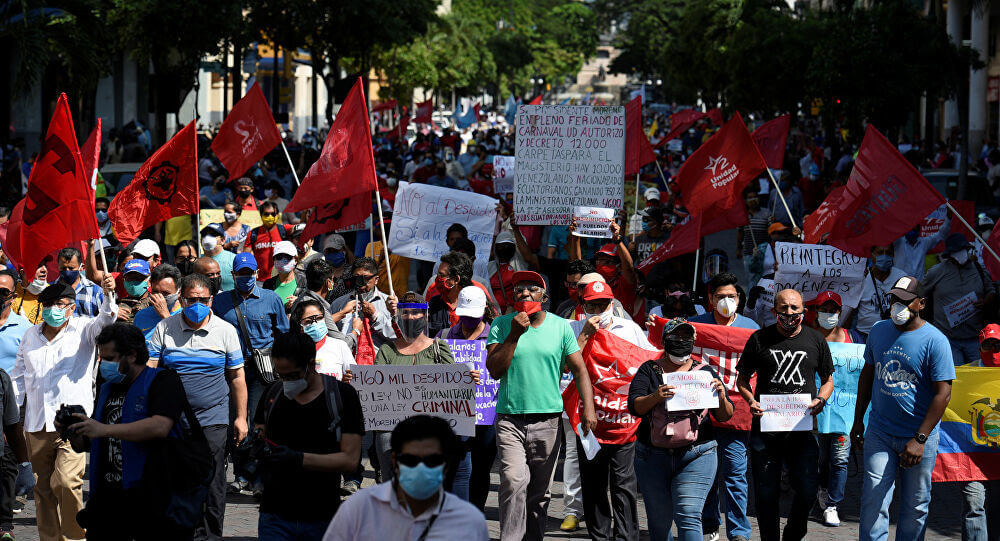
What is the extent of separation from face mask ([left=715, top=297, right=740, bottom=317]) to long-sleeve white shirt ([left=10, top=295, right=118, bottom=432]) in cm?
364

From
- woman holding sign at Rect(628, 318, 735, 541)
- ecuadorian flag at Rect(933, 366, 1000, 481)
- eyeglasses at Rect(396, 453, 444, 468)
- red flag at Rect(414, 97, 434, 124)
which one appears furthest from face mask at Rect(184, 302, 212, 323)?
red flag at Rect(414, 97, 434, 124)

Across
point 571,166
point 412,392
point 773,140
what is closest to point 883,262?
point 571,166

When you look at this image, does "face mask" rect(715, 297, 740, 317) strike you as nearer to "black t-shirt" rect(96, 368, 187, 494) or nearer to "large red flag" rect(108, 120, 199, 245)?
"black t-shirt" rect(96, 368, 187, 494)

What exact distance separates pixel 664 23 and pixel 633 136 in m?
91.8

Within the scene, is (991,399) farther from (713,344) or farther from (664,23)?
(664,23)

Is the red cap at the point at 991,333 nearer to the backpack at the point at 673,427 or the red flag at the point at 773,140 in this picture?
the backpack at the point at 673,427

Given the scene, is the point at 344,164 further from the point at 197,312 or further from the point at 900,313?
the point at 900,313

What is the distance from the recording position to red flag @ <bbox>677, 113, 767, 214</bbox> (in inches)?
475

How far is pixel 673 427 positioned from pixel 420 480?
2979 millimetres

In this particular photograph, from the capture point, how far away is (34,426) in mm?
7469

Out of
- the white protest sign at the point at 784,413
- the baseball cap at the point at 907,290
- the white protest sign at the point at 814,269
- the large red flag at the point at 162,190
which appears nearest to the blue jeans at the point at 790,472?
the white protest sign at the point at 784,413

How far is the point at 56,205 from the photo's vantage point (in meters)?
9.76

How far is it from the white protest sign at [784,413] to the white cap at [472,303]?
1.63 metres

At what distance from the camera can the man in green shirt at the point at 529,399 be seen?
7.05 m
